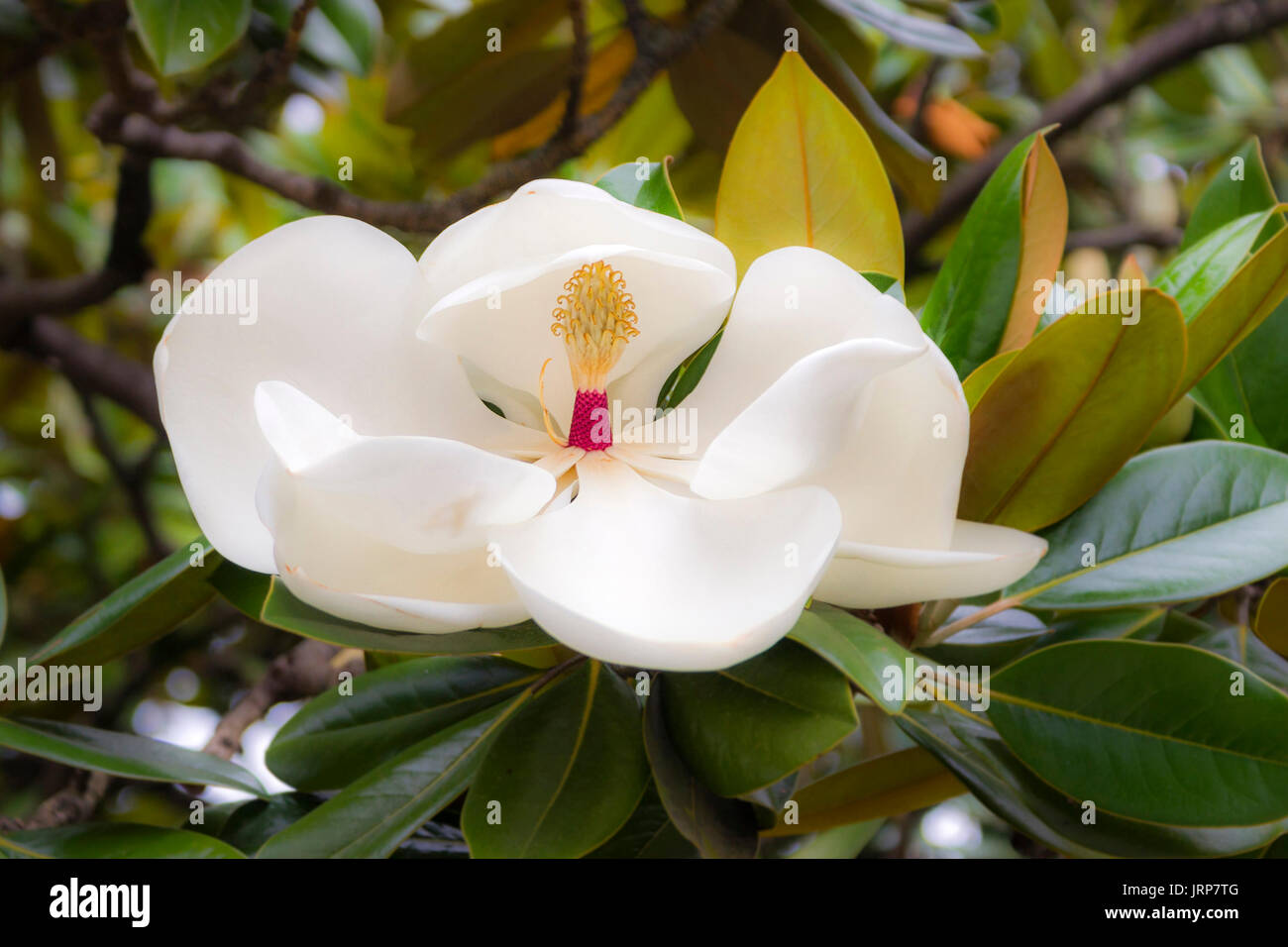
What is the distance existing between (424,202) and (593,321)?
751 millimetres

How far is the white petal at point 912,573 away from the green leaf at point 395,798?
Answer: 0.78 feet

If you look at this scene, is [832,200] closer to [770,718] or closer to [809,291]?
[809,291]

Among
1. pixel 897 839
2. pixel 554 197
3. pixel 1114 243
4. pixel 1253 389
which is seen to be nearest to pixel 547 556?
pixel 554 197

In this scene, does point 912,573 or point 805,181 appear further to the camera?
point 805,181

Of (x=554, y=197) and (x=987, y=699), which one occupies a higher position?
(x=554, y=197)

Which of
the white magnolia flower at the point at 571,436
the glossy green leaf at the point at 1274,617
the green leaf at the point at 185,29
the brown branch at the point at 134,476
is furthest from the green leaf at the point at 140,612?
the brown branch at the point at 134,476

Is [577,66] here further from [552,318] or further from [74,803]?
[74,803]

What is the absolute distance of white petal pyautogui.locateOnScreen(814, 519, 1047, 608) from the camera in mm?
463

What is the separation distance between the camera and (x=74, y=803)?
837 millimetres

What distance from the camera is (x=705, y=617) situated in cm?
45

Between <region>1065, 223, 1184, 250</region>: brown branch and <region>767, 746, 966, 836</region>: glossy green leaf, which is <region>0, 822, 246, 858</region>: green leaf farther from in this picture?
<region>1065, 223, 1184, 250</region>: brown branch

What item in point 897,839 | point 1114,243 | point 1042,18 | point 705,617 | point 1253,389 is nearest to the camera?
point 705,617

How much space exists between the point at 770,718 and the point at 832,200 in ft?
0.95

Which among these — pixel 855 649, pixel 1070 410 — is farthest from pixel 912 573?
pixel 1070 410
